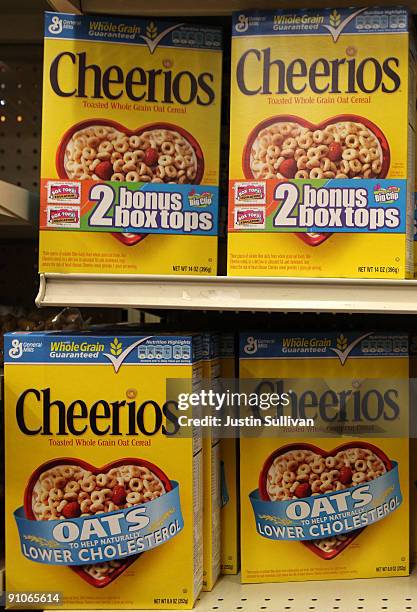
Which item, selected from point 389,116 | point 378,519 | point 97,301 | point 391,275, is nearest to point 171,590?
point 378,519

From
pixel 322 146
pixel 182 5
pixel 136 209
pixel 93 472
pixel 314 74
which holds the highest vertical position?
pixel 182 5

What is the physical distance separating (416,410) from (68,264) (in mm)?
728

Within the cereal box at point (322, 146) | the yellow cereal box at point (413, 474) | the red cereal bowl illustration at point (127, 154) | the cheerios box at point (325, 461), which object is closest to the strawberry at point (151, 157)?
the red cereal bowl illustration at point (127, 154)

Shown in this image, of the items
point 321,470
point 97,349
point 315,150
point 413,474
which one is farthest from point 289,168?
point 413,474

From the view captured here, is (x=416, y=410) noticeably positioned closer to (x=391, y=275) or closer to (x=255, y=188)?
(x=391, y=275)

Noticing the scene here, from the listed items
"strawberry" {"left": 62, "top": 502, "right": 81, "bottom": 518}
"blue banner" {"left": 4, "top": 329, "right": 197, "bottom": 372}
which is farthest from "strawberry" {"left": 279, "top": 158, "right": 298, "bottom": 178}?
"strawberry" {"left": 62, "top": 502, "right": 81, "bottom": 518}

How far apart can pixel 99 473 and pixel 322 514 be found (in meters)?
0.43

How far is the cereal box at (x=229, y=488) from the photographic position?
1414 mm

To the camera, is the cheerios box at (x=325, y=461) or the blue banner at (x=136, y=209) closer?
the blue banner at (x=136, y=209)

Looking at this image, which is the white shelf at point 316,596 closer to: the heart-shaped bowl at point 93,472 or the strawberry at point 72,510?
the heart-shaped bowl at point 93,472

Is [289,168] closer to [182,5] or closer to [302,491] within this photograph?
A: [182,5]

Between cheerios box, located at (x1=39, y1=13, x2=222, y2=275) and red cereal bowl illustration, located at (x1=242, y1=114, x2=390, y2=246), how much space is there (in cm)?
9

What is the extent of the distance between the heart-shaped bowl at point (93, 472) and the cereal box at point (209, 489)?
0.36 ft

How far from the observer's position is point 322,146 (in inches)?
48.5
